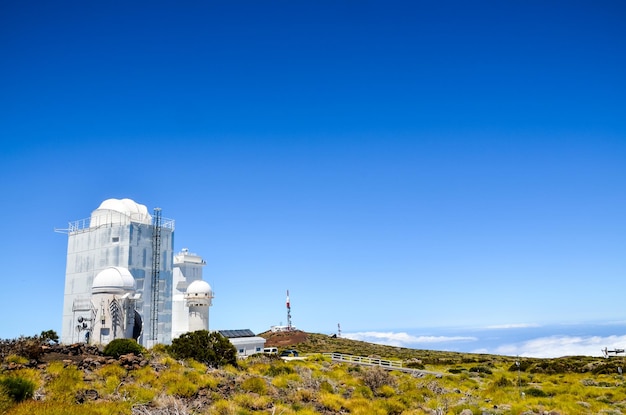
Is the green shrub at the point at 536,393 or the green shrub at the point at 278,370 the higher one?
the green shrub at the point at 278,370

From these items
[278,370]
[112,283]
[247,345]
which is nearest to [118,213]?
[112,283]

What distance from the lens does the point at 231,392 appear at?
19.6 meters

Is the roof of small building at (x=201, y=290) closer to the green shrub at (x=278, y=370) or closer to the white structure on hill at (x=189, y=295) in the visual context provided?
the white structure on hill at (x=189, y=295)

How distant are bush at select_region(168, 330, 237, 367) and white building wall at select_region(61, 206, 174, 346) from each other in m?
18.7

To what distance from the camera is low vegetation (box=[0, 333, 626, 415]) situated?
15.2 m

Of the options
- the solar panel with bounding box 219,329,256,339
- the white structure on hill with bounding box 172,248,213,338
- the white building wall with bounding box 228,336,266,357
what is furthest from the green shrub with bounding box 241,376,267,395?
the solar panel with bounding box 219,329,256,339

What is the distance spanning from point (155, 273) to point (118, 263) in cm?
379

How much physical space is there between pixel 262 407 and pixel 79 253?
37.5m

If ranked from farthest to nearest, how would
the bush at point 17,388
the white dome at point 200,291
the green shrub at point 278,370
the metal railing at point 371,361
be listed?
the white dome at point 200,291 < the metal railing at point 371,361 < the green shrub at point 278,370 < the bush at point 17,388

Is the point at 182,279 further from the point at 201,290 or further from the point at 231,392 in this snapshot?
the point at 231,392

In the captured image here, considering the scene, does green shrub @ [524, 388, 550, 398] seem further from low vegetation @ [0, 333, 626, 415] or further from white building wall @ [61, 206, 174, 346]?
white building wall @ [61, 206, 174, 346]

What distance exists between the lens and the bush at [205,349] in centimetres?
2653

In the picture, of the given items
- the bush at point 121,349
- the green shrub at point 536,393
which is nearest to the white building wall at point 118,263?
the bush at point 121,349

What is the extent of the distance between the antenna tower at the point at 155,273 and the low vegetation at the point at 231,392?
18.9 m
